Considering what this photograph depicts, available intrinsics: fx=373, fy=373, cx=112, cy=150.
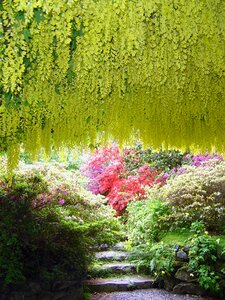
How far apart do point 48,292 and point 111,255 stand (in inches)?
88.4

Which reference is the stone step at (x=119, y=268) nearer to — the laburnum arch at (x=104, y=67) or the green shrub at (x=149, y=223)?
the green shrub at (x=149, y=223)

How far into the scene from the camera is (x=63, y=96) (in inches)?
79.3

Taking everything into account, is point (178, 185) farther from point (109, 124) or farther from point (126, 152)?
point (109, 124)

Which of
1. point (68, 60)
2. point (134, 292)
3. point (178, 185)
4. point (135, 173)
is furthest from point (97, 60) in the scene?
point (135, 173)

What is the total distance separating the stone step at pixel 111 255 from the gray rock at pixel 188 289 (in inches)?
48.8

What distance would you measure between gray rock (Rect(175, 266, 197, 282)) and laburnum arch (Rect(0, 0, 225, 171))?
3.26m

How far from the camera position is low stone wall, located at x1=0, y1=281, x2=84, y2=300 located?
387 centimetres

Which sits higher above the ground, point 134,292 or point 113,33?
point 113,33

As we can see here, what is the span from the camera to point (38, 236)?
Answer: 4141 millimetres

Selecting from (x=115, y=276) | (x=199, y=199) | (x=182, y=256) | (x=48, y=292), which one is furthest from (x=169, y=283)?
(x=48, y=292)

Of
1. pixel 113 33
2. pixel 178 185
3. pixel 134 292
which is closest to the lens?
pixel 113 33

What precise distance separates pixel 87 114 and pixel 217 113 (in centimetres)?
92

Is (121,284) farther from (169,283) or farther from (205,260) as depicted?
(205,260)

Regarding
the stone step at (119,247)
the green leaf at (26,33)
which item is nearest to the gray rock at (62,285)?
the stone step at (119,247)
